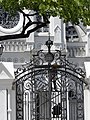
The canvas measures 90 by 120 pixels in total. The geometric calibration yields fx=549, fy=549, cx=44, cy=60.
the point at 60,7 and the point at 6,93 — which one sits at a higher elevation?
the point at 60,7

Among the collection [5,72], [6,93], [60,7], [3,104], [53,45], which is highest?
[60,7]

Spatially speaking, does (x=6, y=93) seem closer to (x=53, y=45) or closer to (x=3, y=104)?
(x=3, y=104)

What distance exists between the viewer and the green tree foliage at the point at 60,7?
11695 millimetres

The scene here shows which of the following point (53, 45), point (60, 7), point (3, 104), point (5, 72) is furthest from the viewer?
point (53, 45)

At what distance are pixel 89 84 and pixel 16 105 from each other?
6.08ft

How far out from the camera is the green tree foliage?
11695 millimetres

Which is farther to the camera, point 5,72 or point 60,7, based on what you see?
point 5,72

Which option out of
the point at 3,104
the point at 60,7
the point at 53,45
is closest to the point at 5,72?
the point at 3,104

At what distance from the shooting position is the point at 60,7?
1181cm

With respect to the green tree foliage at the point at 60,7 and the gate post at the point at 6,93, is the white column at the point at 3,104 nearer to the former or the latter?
the gate post at the point at 6,93

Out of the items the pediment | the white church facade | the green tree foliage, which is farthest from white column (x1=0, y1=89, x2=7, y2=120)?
the white church facade

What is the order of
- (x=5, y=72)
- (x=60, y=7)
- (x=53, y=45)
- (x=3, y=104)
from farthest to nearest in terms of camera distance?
(x=53, y=45) → (x=5, y=72) → (x=3, y=104) → (x=60, y=7)

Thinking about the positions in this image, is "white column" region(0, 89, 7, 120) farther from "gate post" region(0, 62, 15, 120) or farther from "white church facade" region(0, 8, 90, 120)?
"white church facade" region(0, 8, 90, 120)

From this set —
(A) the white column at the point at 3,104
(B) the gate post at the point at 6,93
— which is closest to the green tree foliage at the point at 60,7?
(B) the gate post at the point at 6,93
